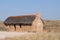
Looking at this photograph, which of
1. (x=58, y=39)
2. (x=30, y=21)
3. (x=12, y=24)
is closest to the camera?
(x=58, y=39)

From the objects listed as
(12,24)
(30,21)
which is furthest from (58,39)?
(12,24)

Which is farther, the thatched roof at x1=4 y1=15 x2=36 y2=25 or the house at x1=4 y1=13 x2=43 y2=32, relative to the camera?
the thatched roof at x1=4 y1=15 x2=36 y2=25

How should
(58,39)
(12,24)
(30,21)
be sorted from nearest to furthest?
(58,39) < (30,21) < (12,24)

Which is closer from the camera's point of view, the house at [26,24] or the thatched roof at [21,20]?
the house at [26,24]

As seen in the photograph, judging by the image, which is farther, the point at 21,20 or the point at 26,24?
the point at 21,20

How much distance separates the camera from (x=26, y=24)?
138ft

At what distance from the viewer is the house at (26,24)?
41.6 metres

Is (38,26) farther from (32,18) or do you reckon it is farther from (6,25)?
(6,25)

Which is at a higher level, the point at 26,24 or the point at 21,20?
the point at 21,20

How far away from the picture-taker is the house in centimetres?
4159

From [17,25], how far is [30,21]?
12.9ft

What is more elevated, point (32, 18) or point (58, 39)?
point (58, 39)

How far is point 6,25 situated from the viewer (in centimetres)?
4562

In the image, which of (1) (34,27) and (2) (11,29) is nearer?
(1) (34,27)
